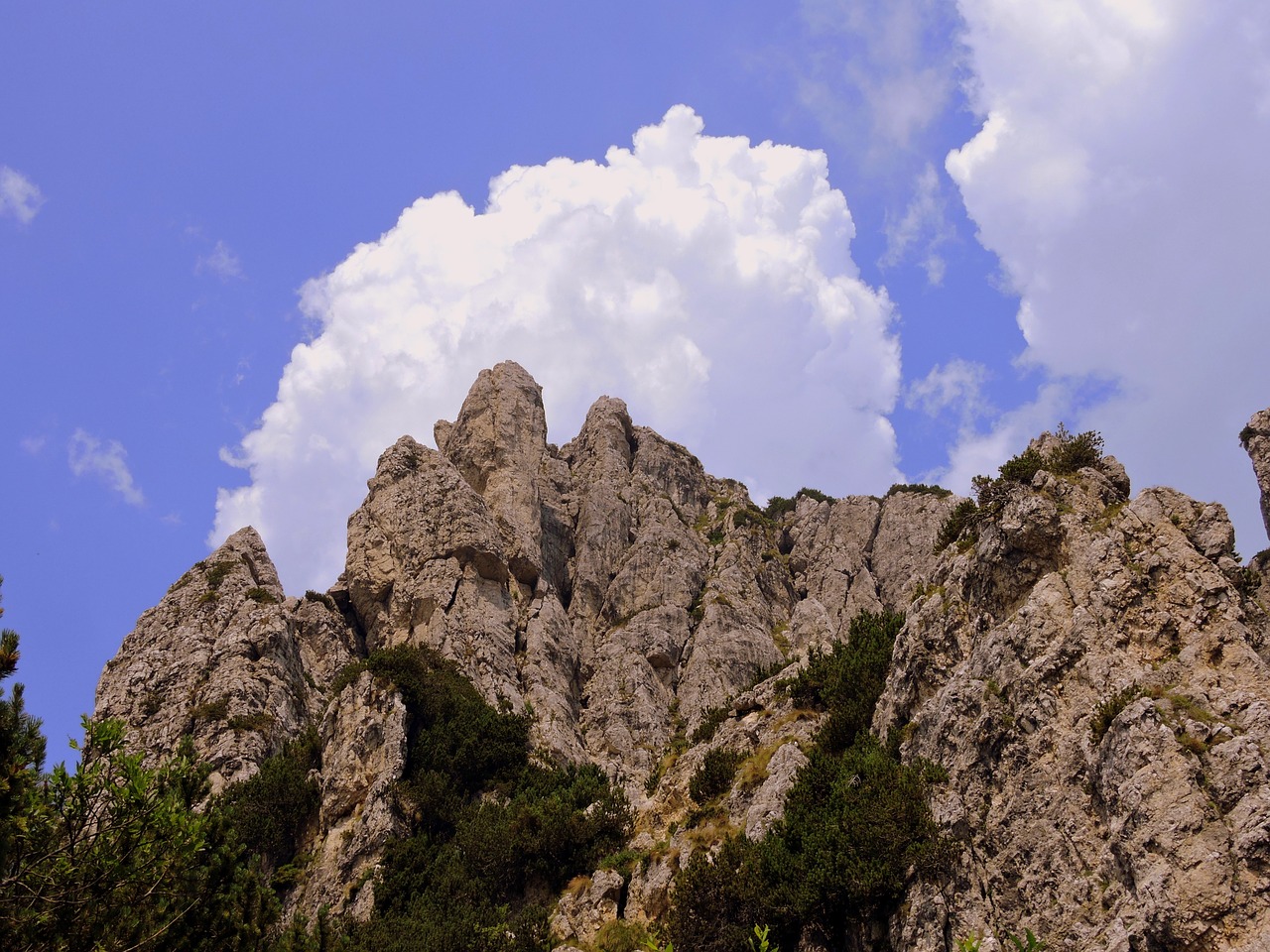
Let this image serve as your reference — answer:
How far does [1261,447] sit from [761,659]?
28787mm

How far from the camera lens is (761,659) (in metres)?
60.7

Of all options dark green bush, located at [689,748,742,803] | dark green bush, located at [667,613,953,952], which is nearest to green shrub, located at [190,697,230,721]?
dark green bush, located at [689,748,742,803]

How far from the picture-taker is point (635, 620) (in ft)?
212

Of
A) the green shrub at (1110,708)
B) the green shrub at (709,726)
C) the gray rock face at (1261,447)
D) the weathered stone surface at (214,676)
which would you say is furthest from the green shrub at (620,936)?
the gray rock face at (1261,447)

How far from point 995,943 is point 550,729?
31.7 metres

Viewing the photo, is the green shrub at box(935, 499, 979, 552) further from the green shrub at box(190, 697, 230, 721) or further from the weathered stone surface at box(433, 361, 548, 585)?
the green shrub at box(190, 697, 230, 721)

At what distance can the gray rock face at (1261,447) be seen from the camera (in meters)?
43.4

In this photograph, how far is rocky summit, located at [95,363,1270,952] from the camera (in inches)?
830

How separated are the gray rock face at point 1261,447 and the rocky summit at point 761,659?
0.18 metres

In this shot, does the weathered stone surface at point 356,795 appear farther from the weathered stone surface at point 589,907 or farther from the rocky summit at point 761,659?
the weathered stone surface at point 589,907

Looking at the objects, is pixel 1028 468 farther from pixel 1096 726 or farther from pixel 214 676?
pixel 214 676

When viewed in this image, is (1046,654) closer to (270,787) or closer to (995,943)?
(995,943)

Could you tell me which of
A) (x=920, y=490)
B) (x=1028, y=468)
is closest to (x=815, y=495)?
(x=920, y=490)


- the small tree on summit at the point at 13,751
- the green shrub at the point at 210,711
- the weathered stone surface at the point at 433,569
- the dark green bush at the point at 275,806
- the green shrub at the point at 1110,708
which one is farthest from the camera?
the weathered stone surface at the point at 433,569
